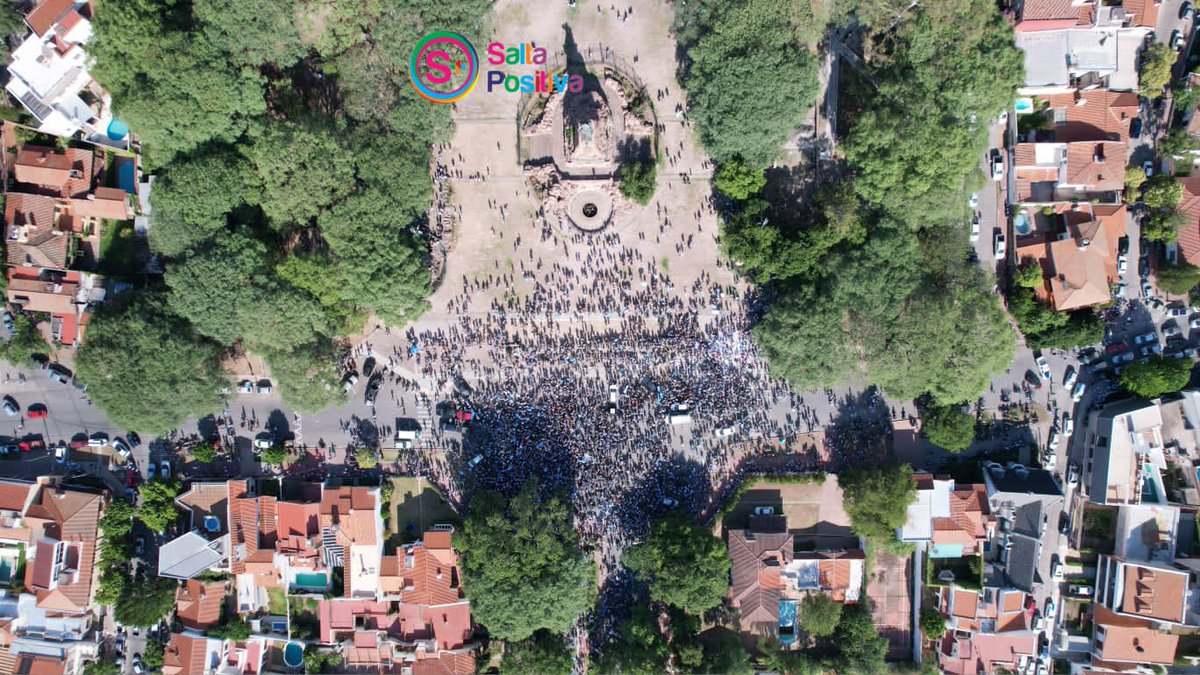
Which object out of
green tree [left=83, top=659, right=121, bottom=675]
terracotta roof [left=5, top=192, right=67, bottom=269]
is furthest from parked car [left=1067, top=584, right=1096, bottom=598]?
terracotta roof [left=5, top=192, right=67, bottom=269]

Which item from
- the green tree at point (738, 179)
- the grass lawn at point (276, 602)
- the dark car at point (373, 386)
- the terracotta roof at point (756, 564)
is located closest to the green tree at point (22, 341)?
the dark car at point (373, 386)

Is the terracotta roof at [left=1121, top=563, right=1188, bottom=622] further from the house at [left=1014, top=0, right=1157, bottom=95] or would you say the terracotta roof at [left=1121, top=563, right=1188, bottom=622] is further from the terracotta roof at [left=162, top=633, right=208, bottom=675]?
the terracotta roof at [left=162, top=633, right=208, bottom=675]

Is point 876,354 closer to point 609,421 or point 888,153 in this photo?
point 888,153

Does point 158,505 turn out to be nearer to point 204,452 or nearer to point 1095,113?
point 204,452

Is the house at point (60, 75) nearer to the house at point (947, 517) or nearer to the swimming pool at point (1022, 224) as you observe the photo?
the house at point (947, 517)

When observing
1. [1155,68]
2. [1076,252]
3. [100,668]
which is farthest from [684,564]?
[1155,68]

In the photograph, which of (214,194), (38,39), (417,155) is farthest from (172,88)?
(417,155)
